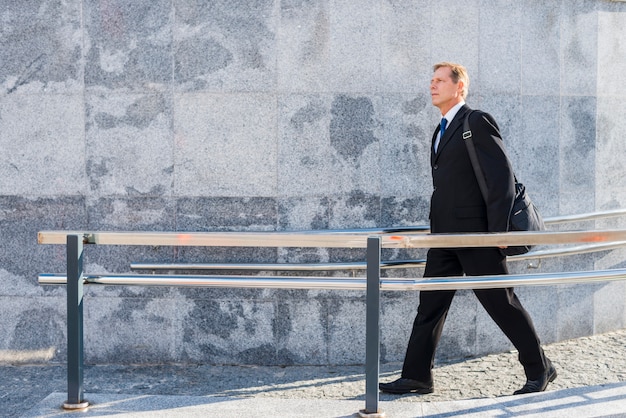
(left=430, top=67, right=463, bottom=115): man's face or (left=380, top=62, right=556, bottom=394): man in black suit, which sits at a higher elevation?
(left=430, top=67, right=463, bottom=115): man's face

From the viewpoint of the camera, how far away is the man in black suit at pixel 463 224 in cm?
484

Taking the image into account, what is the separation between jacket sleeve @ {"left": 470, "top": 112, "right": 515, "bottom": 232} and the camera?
4.79 meters

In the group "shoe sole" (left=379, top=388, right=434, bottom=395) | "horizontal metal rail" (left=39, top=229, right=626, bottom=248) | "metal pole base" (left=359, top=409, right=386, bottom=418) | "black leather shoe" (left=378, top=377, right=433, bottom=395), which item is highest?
"horizontal metal rail" (left=39, top=229, right=626, bottom=248)

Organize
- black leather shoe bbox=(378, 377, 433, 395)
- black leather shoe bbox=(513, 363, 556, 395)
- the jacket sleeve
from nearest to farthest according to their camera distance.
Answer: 1. the jacket sleeve
2. black leather shoe bbox=(513, 363, 556, 395)
3. black leather shoe bbox=(378, 377, 433, 395)

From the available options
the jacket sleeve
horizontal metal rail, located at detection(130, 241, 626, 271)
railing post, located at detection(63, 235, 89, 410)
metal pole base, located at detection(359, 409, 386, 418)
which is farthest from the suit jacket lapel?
railing post, located at detection(63, 235, 89, 410)

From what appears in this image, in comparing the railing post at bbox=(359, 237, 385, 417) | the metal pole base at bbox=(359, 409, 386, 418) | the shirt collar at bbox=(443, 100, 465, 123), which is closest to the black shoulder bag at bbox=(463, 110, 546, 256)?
the shirt collar at bbox=(443, 100, 465, 123)

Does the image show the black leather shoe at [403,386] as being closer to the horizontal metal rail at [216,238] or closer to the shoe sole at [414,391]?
the shoe sole at [414,391]

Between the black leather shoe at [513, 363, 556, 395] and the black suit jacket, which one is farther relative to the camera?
the black leather shoe at [513, 363, 556, 395]

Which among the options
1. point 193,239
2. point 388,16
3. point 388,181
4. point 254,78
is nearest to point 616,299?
point 388,181

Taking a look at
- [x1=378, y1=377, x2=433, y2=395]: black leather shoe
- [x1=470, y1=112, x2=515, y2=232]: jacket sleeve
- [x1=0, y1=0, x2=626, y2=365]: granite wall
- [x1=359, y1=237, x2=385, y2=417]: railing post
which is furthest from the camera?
[x1=0, y1=0, x2=626, y2=365]: granite wall

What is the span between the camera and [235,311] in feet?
19.7

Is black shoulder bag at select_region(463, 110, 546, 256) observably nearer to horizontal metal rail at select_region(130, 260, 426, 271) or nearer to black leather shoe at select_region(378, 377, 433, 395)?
black leather shoe at select_region(378, 377, 433, 395)

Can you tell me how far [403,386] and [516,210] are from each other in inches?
48.0

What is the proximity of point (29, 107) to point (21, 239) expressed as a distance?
91 cm
